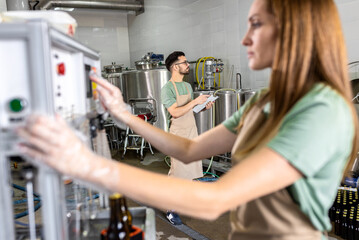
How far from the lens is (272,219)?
976mm

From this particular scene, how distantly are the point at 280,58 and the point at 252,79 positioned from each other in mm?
3397

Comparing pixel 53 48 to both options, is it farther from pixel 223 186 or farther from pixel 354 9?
pixel 354 9

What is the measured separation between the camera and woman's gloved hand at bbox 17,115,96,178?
0.67 metres

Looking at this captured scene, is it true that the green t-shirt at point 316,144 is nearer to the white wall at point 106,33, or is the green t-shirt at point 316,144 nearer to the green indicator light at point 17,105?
the green indicator light at point 17,105

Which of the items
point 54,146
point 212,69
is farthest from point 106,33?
point 54,146

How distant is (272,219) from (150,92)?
190 inches

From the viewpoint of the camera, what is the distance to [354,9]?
3.05 metres

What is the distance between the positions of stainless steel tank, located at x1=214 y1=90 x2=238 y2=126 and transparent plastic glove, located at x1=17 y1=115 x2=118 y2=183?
3313 mm

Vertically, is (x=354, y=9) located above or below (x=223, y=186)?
above

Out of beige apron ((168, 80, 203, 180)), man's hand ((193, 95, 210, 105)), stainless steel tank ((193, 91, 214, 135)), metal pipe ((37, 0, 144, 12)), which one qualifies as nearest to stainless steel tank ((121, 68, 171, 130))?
stainless steel tank ((193, 91, 214, 135))

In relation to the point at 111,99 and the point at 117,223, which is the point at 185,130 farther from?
the point at 117,223

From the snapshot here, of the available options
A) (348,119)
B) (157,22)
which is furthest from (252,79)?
(348,119)

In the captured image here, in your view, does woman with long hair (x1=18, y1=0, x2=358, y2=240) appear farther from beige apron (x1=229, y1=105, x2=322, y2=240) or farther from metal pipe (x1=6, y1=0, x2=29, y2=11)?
metal pipe (x1=6, y1=0, x2=29, y2=11)

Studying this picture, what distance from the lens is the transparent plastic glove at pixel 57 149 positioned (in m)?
0.67
